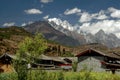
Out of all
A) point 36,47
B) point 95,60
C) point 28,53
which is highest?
point 95,60

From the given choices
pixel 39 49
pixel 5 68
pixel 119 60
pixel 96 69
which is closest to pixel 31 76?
pixel 39 49

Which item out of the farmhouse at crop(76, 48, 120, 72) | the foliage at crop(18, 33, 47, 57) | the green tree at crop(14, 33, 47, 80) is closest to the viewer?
the green tree at crop(14, 33, 47, 80)

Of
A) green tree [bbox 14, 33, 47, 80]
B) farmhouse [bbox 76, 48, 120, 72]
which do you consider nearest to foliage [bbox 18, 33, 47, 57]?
green tree [bbox 14, 33, 47, 80]

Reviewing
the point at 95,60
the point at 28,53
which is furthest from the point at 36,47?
the point at 95,60

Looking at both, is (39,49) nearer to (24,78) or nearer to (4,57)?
(24,78)

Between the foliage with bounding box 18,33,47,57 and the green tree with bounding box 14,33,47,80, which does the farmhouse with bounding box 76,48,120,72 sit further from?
the foliage with bounding box 18,33,47,57

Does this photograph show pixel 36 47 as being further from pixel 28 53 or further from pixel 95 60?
pixel 95 60

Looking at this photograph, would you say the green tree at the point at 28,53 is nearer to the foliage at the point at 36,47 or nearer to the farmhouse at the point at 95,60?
the foliage at the point at 36,47

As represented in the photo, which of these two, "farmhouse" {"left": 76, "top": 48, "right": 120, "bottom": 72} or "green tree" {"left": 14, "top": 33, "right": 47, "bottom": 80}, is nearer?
"green tree" {"left": 14, "top": 33, "right": 47, "bottom": 80}

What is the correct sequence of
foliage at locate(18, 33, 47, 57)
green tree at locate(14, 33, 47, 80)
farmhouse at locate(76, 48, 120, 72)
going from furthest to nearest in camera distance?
farmhouse at locate(76, 48, 120, 72) < foliage at locate(18, 33, 47, 57) < green tree at locate(14, 33, 47, 80)

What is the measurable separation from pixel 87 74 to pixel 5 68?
54.2 meters

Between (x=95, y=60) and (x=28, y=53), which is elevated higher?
(x=95, y=60)

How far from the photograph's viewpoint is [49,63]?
117 m

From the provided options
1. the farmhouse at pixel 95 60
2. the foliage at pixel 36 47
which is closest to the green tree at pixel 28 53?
the foliage at pixel 36 47
